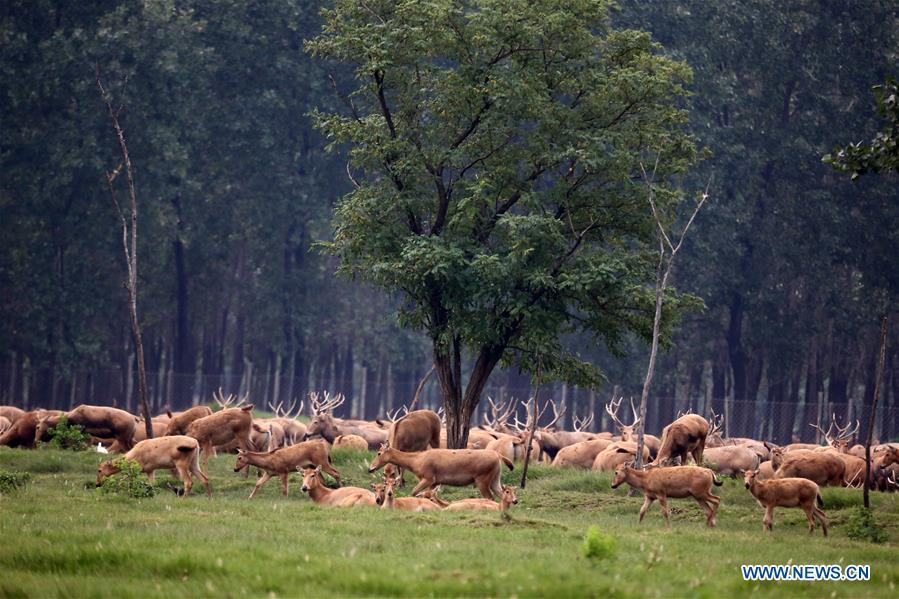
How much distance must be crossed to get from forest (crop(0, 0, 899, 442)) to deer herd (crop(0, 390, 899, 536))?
16.1 meters

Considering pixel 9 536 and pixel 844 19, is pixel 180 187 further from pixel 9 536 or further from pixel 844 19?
pixel 9 536

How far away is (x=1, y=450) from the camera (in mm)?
28844

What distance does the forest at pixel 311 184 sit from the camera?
5281 centimetres

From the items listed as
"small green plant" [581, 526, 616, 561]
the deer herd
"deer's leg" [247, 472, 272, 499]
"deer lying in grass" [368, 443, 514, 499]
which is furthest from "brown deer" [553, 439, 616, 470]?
"small green plant" [581, 526, 616, 561]

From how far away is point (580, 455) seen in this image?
3372 centimetres

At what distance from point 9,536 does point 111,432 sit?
50.2 ft

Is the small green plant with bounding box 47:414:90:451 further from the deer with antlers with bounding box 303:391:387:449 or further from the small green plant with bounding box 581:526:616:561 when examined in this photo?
the small green plant with bounding box 581:526:616:561

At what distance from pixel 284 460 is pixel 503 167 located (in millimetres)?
8018

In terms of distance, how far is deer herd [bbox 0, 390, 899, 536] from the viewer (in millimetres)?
21047

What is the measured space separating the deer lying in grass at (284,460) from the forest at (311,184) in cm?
2862

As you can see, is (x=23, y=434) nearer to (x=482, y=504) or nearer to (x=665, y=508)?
(x=482, y=504)

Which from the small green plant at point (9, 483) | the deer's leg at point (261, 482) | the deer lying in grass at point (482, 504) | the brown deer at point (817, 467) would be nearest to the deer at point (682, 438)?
the brown deer at point (817, 467)

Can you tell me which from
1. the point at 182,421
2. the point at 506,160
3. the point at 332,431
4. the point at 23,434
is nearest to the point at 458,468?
the point at 506,160

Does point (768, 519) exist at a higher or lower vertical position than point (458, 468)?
lower
